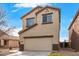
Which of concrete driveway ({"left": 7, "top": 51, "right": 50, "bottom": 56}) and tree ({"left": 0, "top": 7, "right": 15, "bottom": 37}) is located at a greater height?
tree ({"left": 0, "top": 7, "right": 15, "bottom": 37})

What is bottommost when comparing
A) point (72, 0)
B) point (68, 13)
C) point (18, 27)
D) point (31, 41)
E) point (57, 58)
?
point (57, 58)

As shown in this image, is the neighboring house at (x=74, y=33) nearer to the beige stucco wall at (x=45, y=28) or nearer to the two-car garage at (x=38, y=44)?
the beige stucco wall at (x=45, y=28)

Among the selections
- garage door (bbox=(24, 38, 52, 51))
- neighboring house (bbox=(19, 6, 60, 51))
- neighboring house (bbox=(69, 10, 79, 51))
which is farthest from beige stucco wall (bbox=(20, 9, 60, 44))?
neighboring house (bbox=(69, 10, 79, 51))

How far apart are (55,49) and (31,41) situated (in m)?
0.54

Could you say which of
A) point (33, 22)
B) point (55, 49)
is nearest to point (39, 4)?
→ point (33, 22)

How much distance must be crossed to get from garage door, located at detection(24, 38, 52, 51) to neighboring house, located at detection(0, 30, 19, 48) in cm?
21

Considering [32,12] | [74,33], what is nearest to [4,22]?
[32,12]

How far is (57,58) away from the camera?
4055mm

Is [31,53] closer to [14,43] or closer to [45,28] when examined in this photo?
[14,43]

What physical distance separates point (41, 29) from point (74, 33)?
0.69 metres

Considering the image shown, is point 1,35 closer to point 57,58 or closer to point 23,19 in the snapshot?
point 23,19

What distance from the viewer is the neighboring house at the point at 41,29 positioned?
405 cm

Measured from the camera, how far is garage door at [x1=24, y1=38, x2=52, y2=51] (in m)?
4.12

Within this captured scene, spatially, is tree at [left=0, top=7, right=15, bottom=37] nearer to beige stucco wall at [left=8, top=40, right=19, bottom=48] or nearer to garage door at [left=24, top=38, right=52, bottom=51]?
beige stucco wall at [left=8, top=40, right=19, bottom=48]
